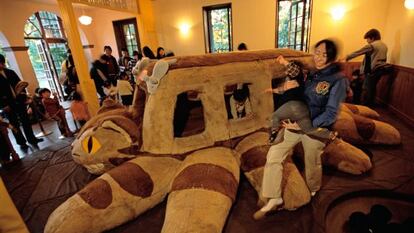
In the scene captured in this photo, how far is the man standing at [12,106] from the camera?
3084 mm

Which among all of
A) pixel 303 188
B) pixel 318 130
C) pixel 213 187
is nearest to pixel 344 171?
pixel 303 188

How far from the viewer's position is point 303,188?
1618mm

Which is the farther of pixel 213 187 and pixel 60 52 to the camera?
pixel 60 52

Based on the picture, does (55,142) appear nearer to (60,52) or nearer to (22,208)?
(22,208)

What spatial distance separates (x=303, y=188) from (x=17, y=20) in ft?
23.1

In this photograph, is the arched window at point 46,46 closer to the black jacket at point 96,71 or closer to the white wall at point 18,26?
the white wall at point 18,26

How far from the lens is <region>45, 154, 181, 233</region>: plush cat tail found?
1.41 m

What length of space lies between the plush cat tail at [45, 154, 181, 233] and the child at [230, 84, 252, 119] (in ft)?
2.91

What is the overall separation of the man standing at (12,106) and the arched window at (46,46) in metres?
3.32

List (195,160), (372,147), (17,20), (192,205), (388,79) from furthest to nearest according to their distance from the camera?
(17,20) < (388,79) < (372,147) < (195,160) < (192,205)

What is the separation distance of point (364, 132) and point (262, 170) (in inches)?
62.3

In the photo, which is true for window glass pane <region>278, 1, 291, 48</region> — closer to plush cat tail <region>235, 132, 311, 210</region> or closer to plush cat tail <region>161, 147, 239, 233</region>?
plush cat tail <region>235, 132, 311, 210</region>

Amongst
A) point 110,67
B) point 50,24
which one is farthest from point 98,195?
point 50,24

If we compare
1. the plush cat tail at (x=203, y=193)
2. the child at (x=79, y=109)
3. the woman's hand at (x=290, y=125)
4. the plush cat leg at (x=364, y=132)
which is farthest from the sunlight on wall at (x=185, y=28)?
the woman's hand at (x=290, y=125)
